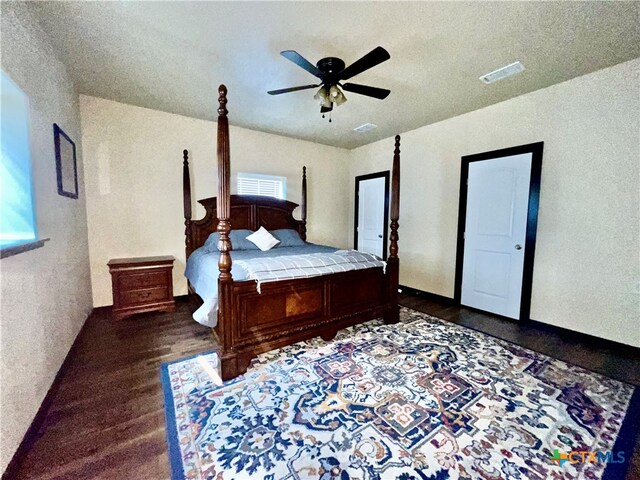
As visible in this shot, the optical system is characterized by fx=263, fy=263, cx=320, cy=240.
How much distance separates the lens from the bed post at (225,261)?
80.8 inches

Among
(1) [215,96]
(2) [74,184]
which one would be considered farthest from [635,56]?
(2) [74,184]

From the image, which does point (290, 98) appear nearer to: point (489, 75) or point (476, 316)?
point (489, 75)

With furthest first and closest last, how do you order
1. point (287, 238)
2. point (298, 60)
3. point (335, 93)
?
point (287, 238), point (335, 93), point (298, 60)

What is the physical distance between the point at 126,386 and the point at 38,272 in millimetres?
1000

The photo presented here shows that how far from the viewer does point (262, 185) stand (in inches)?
184

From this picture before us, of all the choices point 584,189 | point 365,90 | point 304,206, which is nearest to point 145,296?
point 304,206

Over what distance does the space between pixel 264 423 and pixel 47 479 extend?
1.03 meters

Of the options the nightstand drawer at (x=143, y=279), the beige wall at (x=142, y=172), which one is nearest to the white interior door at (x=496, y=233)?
the beige wall at (x=142, y=172)

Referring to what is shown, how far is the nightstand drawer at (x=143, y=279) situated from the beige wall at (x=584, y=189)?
4482 millimetres

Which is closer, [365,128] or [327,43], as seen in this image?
[327,43]

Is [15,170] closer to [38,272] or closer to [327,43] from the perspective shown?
[38,272]

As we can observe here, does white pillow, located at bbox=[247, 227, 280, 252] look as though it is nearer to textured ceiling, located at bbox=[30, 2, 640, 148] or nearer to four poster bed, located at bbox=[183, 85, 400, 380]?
four poster bed, located at bbox=[183, 85, 400, 380]

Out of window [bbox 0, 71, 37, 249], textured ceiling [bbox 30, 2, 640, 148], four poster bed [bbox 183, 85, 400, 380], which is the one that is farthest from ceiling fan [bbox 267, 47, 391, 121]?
window [bbox 0, 71, 37, 249]

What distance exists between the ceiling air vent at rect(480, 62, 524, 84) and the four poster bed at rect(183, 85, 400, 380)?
1.17 metres
